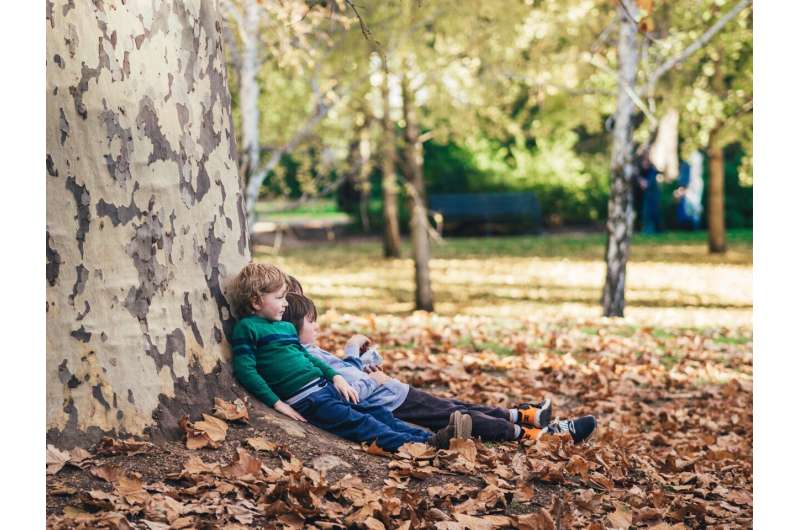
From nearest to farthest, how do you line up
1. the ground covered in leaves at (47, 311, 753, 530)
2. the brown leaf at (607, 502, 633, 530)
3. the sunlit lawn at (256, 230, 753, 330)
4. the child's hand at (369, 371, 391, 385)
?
the ground covered in leaves at (47, 311, 753, 530) → the brown leaf at (607, 502, 633, 530) → the child's hand at (369, 371, 391, 385) → the sunlit lawn at (256, 230, 753, 330)

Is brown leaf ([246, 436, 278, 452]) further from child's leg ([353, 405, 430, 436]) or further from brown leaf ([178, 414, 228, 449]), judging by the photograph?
child's leg ([353, 405, 430, 436])

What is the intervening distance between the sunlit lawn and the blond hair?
7813 mm

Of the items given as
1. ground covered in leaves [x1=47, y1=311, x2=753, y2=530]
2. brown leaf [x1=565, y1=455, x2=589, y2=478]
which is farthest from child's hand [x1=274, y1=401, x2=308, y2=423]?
brown leaf [x1=565, y1=455, x2=589, y2=478]

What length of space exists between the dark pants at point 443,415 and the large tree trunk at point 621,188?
8.35 m

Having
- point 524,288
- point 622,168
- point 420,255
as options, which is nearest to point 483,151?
point 524,288

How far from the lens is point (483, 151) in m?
31.9

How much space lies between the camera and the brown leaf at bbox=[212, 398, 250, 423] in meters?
4.46

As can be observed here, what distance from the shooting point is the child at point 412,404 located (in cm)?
527

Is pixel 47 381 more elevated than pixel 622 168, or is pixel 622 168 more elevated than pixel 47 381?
pixel 622 168

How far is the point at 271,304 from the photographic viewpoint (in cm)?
477

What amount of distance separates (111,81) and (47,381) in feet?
4.06

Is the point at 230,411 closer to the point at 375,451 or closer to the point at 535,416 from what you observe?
the point at 375,451

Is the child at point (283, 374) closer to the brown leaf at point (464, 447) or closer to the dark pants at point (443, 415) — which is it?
→ the brown leaf at point (464, 447)
